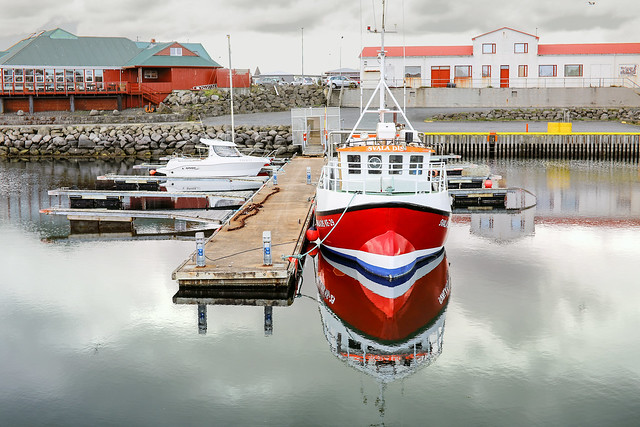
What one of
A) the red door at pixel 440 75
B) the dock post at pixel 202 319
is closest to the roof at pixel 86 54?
the red door at pixel 440 75

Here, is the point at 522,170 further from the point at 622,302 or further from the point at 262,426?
the point at 262,426

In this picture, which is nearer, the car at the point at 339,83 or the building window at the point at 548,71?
the building window at the point at 548,71

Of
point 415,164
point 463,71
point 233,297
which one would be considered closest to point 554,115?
point 463,71

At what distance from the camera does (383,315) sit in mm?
14789

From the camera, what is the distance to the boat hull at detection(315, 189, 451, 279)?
16.1 meters

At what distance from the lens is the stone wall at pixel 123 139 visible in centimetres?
4675

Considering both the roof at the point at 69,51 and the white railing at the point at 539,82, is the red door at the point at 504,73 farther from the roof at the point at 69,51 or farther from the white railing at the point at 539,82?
the roof at the point at 69,51

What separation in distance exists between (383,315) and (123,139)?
3766cm

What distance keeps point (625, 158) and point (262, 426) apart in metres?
38.8

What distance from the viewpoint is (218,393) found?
1105 cm

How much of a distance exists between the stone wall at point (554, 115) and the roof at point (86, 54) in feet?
76.0

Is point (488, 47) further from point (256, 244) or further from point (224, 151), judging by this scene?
point (256, 244)

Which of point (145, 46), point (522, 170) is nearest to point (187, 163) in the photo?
point (522, 170)

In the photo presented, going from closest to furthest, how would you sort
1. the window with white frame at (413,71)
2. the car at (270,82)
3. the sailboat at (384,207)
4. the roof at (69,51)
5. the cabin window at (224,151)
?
the sailboat at (384,207)
the cabin window at (224,151)
the roof at (69,51)
the window with white frame at (413,71)
the car at (270,82)
